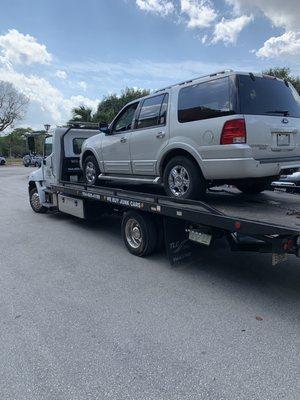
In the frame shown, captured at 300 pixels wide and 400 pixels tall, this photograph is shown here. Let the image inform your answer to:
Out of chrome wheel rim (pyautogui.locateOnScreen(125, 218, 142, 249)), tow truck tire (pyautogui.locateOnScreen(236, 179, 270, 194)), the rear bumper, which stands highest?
the rear bumper

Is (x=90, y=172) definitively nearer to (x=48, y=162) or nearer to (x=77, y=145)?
(x=77, y=145)

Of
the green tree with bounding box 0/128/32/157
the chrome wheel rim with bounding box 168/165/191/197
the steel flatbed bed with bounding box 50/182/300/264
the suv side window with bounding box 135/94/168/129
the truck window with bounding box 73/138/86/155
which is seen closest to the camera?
the steel flatbed bed with bounding box 50/182/300/264

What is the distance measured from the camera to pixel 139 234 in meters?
6.41

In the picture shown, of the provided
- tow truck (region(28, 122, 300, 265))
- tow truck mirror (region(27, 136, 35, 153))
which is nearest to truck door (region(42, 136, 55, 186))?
tow truck (region(28, 122, 300, 265))

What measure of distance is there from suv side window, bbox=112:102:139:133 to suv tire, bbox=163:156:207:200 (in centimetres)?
147

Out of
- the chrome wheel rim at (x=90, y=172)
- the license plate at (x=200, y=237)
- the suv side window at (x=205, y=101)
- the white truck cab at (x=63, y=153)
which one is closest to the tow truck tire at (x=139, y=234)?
the license plate at (x=200, y=237)

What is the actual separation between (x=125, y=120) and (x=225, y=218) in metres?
3.21

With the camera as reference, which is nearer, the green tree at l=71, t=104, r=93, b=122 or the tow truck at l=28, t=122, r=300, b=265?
the tow truck at l=28, t=122, r=300, b=265

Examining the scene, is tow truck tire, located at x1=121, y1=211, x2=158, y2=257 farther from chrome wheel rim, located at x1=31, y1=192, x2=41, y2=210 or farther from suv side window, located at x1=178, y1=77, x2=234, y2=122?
chrome wheel rim, located at x1=31, y1=192, x2=41, y2=210

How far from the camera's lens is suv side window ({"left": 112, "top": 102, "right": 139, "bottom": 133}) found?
6.78 metres

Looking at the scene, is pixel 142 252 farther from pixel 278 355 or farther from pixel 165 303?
pixel 278 355

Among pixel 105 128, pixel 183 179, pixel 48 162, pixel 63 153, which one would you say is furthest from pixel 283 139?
pixel 48 162

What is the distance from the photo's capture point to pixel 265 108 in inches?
198

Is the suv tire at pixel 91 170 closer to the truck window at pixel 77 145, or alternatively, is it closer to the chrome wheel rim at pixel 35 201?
the truck window at pixel 77 145
